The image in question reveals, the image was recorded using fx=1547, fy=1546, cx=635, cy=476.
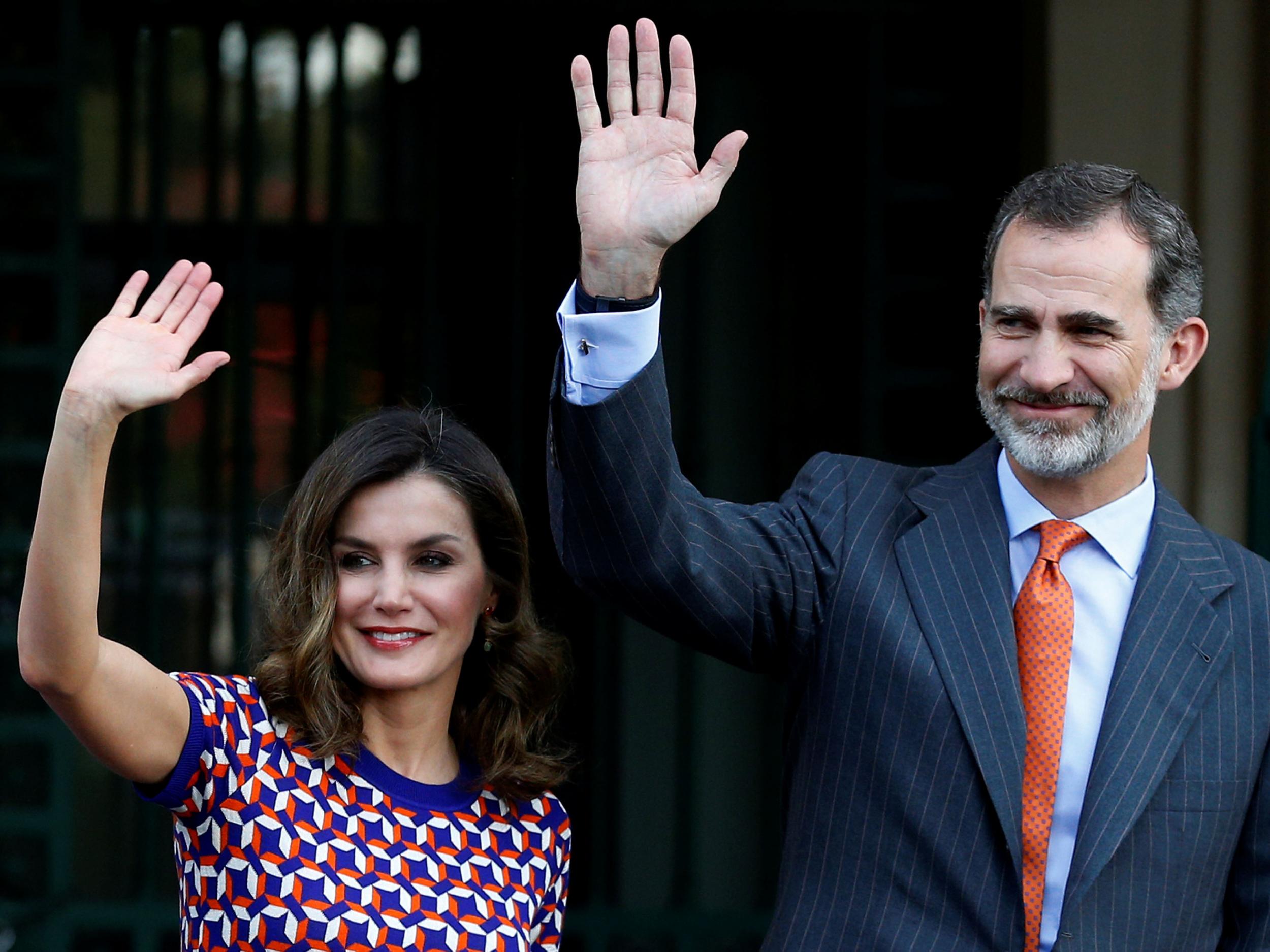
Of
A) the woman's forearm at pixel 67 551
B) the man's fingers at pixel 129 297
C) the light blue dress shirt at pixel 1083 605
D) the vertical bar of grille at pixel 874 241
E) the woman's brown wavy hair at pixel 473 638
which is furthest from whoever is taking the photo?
the vertical bar of grille at pixel 874 241

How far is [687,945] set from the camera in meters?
3.39

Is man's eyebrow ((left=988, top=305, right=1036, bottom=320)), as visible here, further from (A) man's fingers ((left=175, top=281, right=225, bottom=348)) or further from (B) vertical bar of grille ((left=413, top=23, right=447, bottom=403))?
(B) vertical bar of grille ((left=413, top=23, right=447, bottom=403))

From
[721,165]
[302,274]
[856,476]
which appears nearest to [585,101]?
[721,165]

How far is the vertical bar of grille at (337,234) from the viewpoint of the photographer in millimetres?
3371

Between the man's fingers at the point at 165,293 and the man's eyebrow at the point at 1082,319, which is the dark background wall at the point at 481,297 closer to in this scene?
the man's eyebrow at the point at 1082,319

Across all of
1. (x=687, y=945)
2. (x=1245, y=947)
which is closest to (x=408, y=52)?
(x=687, y=945)

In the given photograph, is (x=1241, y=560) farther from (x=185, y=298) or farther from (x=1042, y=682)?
(x=185, y=298)

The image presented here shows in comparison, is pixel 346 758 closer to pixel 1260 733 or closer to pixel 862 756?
pixel 862 756

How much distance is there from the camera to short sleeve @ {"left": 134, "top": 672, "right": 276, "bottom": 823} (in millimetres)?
1795

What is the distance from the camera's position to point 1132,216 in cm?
191

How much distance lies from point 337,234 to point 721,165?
5.83ft

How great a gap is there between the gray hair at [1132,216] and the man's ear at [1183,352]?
0.06ft

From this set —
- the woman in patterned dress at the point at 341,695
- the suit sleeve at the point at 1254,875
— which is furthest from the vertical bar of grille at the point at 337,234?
the suit sleeve at the point at 1254,875

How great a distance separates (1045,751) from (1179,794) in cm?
17
